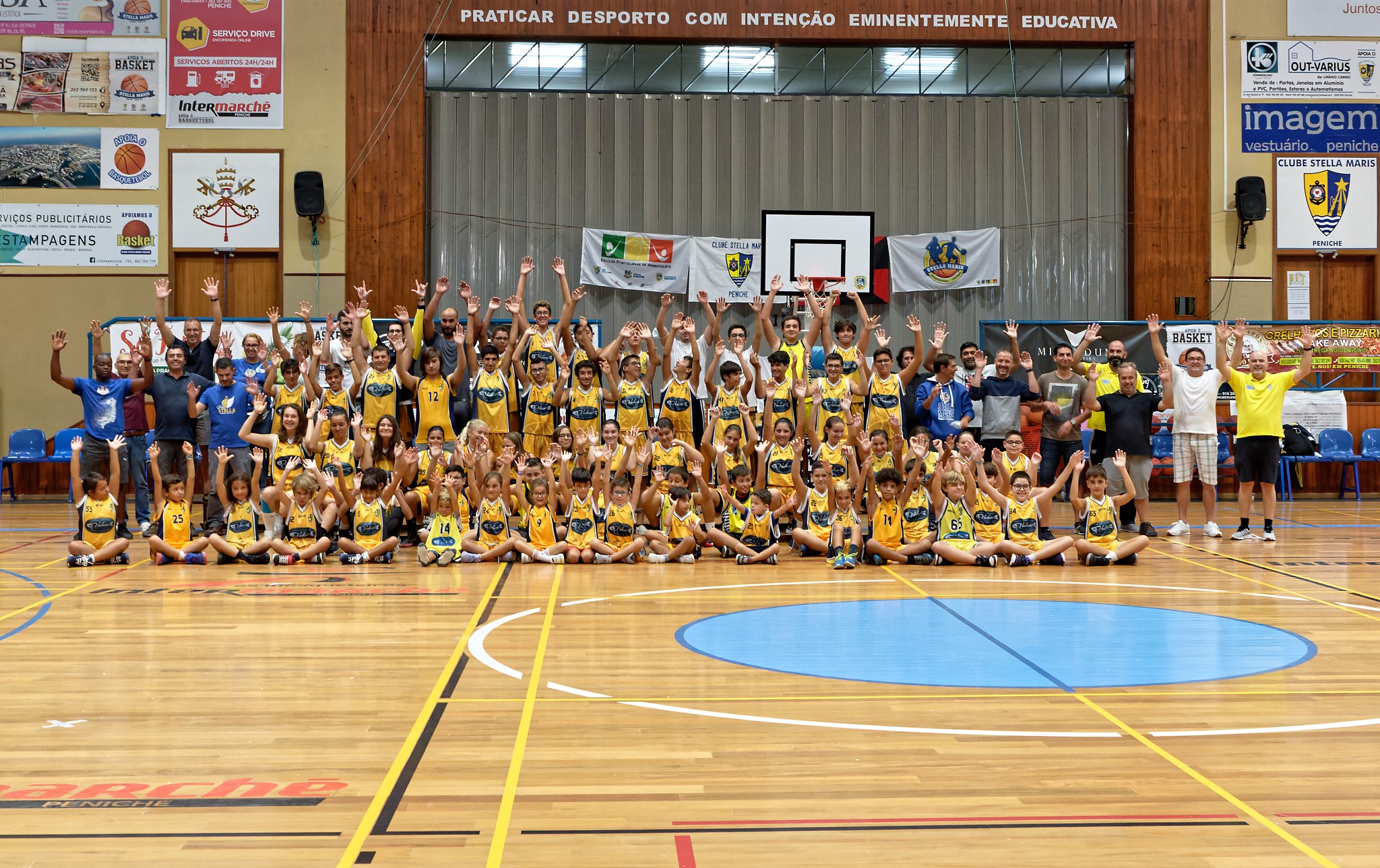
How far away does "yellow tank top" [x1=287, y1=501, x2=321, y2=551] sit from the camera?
1005cm

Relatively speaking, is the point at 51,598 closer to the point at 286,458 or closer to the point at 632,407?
the point at 286,458

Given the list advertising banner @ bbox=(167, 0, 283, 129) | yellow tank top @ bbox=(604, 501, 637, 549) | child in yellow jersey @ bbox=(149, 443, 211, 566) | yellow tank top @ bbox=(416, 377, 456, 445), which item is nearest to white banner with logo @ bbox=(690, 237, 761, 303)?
yellow tank top @ bbox=(416, 377, 456, 445)

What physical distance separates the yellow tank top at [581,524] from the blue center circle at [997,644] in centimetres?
286

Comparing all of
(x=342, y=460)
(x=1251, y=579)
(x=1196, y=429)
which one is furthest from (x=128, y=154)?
(x=1251, y=579)

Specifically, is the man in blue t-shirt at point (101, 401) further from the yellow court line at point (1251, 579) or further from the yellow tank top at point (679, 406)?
the yellow court line at point (1251, 579)

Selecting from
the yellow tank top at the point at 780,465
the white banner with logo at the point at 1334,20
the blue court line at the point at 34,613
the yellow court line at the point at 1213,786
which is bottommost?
the yellow court line at the point at 1213,786

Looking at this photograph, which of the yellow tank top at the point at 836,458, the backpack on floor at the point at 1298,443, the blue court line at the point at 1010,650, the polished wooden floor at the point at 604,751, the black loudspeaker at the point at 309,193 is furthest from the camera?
the black loudspeaker at the point at 309,193

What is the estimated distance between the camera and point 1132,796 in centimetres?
370

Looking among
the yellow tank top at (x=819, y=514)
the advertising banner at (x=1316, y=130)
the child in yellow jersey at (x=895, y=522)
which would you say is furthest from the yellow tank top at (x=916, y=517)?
the advertising banner at (x=1316, y=130)

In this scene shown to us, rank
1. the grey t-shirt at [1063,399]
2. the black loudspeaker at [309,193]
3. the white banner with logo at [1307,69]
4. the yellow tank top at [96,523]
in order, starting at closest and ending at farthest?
the yellow tank top at [96,523], the grey t-shirt at [1063,399], the black loudspeaker at [309,193], the white banner with logo at [1307,69]

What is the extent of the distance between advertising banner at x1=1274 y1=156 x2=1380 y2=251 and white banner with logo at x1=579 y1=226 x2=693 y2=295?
9.58m

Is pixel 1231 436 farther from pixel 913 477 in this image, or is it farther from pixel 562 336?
pixel 562 336

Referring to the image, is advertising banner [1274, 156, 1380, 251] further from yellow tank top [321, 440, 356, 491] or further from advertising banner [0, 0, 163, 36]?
advertising banner [0, 0, 163, 36]

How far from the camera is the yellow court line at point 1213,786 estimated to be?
3.21 m
